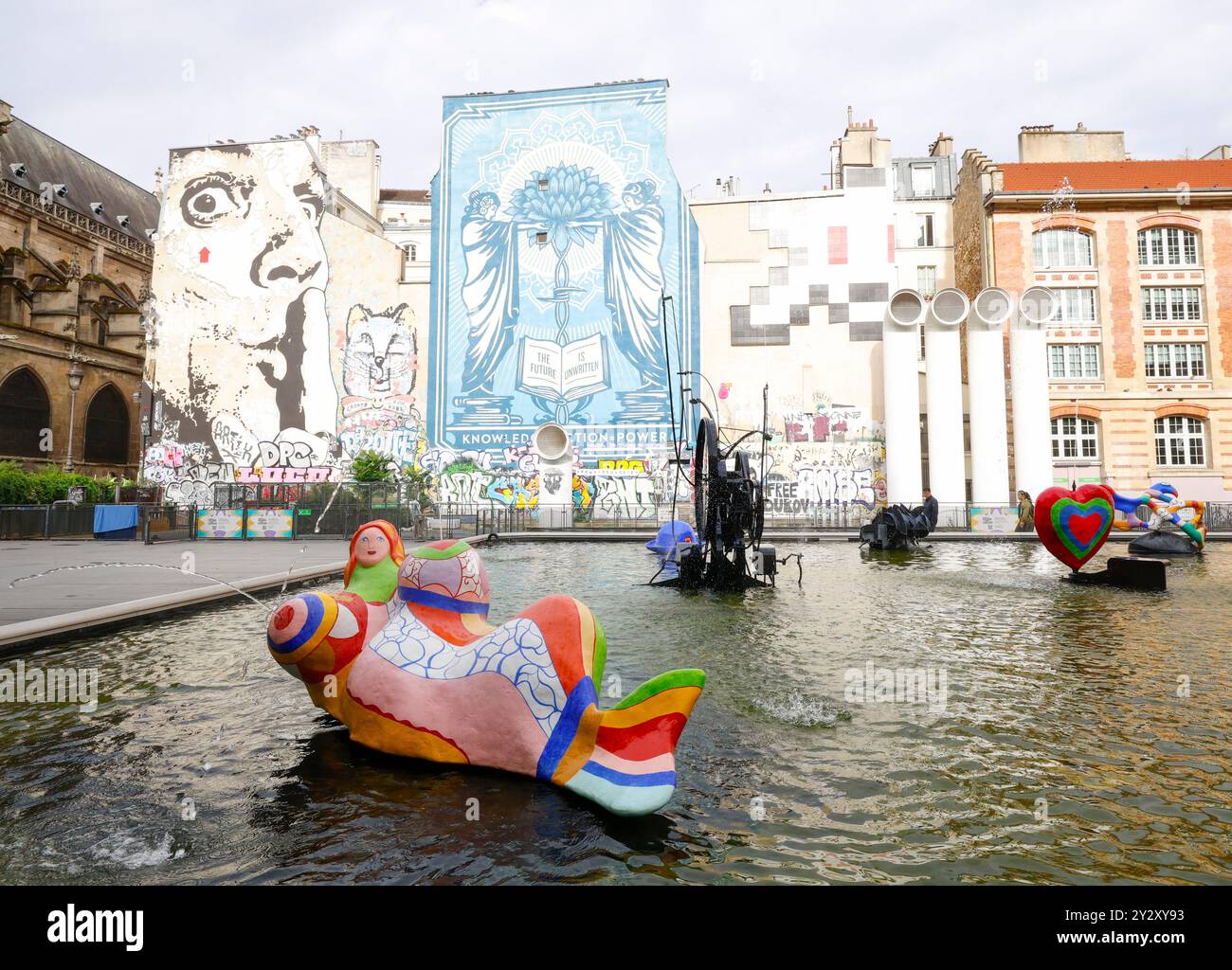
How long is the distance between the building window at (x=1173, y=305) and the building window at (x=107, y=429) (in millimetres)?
56942

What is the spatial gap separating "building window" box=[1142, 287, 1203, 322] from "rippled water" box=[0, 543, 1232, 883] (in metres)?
34.8

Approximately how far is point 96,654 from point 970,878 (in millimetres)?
7835

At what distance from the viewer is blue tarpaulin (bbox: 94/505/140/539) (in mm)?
25438

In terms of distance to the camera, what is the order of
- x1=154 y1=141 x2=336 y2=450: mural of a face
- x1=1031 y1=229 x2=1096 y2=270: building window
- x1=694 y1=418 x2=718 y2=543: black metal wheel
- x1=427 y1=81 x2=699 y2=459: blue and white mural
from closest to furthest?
1. x1=694 y1=418 x2=718 y2=543: black metal wheel
2. x1=1031 y1=229 x2=1096 y2=270: building window
3. x1=427 y1=81 x2=699 y2=459: blue and white mural
4. x1=154 y1=141 x2=336 y2=450: mural of a face

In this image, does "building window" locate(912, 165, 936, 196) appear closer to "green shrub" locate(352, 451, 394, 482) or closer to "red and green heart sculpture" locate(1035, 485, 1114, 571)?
"green shrub" locate(352, 451, 394, 482)

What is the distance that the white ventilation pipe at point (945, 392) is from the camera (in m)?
32.1

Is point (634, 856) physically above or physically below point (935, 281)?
below

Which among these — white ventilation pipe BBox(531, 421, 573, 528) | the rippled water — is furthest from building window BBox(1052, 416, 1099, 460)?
the rippled water

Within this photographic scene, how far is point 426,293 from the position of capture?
39031mm

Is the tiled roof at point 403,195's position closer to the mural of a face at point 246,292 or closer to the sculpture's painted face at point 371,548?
the mural of a face at point 246,292

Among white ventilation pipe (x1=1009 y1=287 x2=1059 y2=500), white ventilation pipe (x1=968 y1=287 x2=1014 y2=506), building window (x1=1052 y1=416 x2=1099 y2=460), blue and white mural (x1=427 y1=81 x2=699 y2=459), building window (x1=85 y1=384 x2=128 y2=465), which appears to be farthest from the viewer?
building window (x1=85 y1=384 x2=128 y2=465)

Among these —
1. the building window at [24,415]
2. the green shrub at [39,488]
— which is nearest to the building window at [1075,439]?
the green shrub at [39,488]

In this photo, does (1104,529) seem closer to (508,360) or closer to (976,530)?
(976,530)
